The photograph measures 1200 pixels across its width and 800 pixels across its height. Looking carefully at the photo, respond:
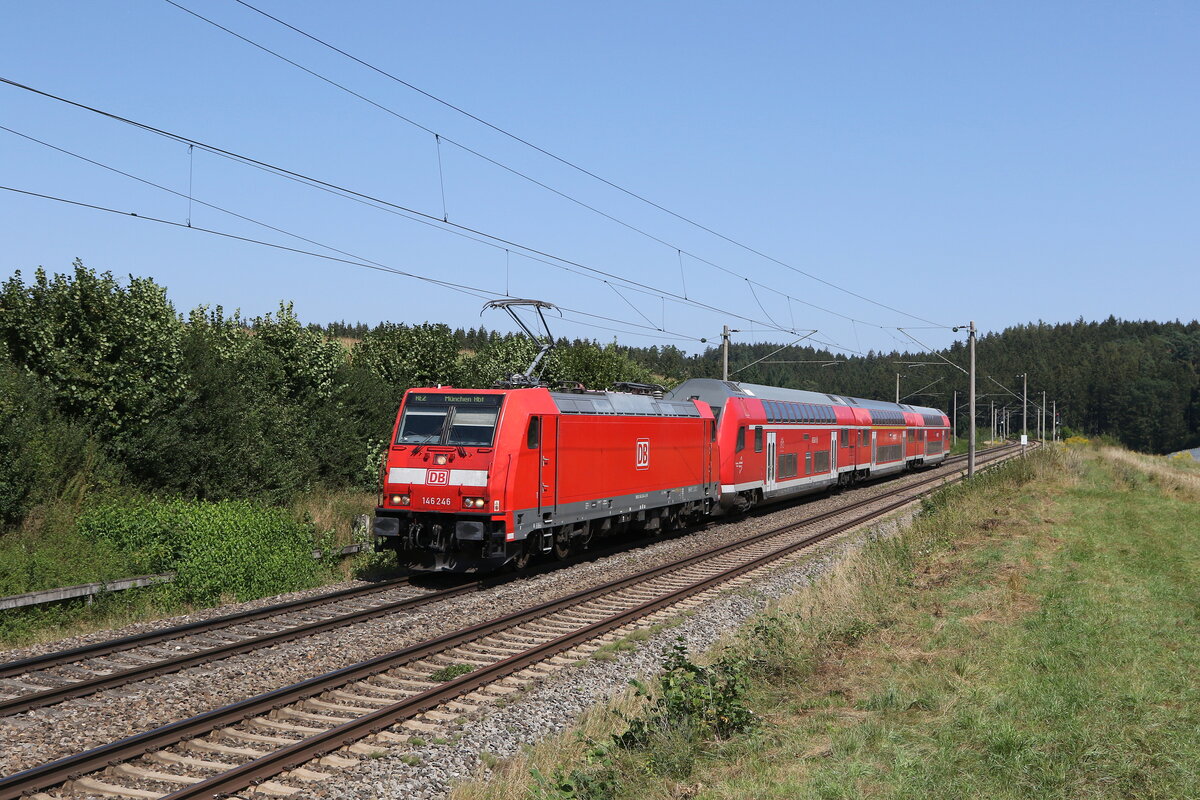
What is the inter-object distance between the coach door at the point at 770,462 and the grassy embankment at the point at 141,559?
13.7 metres

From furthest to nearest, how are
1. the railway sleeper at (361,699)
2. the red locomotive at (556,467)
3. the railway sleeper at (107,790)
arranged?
1. the red locomotive at (556,467)
2. the railway sleeper at (361,699)
3. the railway sleeper at (107,790)

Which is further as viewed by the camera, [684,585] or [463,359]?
[463,359]

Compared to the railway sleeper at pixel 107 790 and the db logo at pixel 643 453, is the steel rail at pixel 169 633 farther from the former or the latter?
the db logo at pixel 643 453

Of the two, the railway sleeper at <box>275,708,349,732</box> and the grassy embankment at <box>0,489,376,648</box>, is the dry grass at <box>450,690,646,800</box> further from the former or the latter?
the grassy embankment at <box>0,489,376,648</box>

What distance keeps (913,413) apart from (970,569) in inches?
1496

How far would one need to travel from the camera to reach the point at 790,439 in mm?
30969

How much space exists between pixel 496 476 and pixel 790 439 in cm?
1681

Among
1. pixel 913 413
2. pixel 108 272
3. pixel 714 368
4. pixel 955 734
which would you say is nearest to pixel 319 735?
pixel 955 734

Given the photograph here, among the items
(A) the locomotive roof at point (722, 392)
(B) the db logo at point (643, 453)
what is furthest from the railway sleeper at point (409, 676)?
(A) the locomotive roof at point (722, 392)

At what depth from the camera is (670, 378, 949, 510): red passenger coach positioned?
26.8 m

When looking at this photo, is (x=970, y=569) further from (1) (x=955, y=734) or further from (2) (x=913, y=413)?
(2) (x=913, y=413)

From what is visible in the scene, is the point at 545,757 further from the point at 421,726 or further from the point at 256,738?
the point at 256,738

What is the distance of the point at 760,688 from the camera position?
9.76 metres

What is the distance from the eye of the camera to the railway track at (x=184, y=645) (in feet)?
33.0
